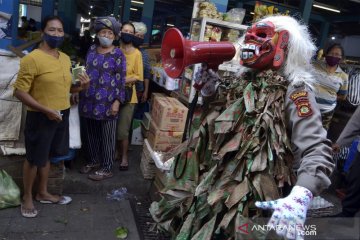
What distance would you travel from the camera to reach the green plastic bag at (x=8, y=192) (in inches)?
139

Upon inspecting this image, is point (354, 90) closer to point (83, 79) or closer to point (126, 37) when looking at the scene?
point (126, 37)

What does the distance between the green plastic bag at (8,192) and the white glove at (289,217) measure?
288 cm

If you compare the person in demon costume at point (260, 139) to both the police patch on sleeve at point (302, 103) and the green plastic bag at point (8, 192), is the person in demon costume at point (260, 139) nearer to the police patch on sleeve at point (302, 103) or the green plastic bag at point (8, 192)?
the police patch on sleeve at point (302, 103)

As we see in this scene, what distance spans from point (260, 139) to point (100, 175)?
2784mm

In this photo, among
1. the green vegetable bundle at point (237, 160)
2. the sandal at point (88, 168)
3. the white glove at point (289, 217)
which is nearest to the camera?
the white glove at point (289, 217)

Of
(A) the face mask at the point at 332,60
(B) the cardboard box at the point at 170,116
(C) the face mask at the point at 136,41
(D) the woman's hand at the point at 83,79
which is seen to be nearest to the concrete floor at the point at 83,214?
(B) the cardboard box at the point at 170,116

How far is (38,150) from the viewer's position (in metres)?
3.37

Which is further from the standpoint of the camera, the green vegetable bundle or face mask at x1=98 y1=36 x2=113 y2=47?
face mask at x1=98 y1=36 x2=113 y2=47

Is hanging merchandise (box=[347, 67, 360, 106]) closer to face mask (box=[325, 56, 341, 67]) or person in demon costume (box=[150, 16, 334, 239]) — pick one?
face mask (box=[325, 56, 341, 67])

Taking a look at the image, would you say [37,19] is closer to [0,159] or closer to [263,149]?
[0,159]

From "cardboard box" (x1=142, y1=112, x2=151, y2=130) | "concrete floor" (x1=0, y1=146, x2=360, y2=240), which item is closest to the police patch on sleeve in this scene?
"concrete floor" (x1=0, y1=146, x2=360, y2=240)

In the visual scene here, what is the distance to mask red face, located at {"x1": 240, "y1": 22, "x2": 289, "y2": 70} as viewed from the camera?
2146 millimetres

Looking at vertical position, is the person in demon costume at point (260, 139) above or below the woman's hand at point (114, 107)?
above

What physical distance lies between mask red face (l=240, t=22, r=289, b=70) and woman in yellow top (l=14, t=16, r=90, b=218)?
1912 mm
